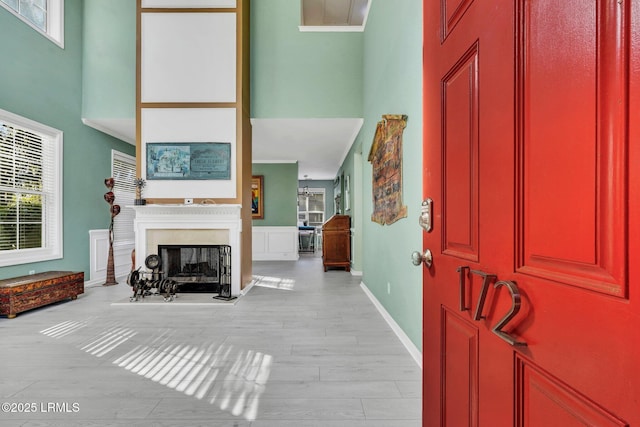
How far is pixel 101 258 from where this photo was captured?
4988 mm

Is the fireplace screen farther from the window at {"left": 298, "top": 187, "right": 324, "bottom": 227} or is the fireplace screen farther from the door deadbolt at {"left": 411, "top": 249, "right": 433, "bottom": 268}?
the window at {"left": 298, "top": 187, "right": 324, "bottom": 227}

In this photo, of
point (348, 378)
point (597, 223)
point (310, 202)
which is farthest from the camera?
point (310, 202)

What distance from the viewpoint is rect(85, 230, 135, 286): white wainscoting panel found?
15.8ft

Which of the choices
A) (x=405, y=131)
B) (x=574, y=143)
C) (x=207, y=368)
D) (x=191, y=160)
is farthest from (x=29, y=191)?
(x=574, y=143)

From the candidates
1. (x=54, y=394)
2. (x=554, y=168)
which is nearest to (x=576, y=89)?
(x=554, y=168)

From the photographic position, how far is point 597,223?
49cm

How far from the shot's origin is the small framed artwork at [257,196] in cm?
766

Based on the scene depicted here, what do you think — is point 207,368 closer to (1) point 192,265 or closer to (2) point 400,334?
(2) point 400,334

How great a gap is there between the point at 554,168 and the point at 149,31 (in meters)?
5.03

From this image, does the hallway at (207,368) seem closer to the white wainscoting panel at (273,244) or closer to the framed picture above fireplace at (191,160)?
the framed picture above fireplace at (191,160)

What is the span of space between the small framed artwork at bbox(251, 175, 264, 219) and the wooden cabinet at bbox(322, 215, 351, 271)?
2.33 m

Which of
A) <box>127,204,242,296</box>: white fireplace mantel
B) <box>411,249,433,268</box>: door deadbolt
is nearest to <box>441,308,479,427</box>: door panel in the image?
<box>411,249,433,268</box>: door deadbolt

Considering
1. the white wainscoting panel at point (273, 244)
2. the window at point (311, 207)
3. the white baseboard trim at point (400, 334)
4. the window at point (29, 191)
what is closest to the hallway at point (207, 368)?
the white baseboard trim at point (400, 334)

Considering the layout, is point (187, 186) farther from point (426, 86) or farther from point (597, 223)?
point (597, 223)
